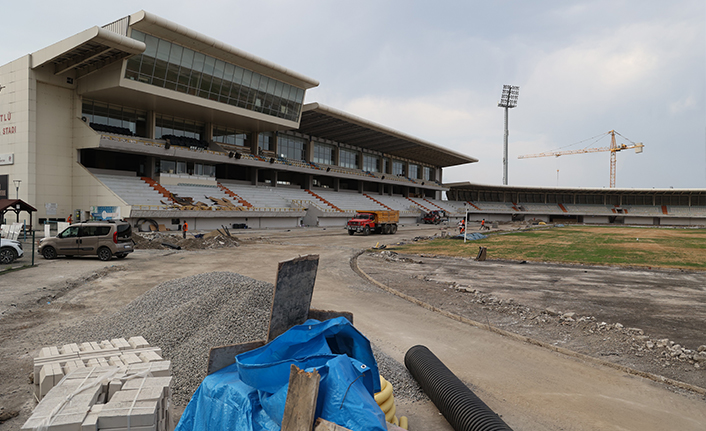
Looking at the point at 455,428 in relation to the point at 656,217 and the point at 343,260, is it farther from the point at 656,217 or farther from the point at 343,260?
the point at 656,217

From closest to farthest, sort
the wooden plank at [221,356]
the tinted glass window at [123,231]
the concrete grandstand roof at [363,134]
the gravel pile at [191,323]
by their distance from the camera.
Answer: the wooden plank at [221,356], the gravel pile at [191,323], the tinted glass window at [123,231], the concrete grandstand roof at [363,134]

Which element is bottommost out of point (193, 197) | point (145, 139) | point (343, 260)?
point (343, 260)

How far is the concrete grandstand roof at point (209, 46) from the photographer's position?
112ft

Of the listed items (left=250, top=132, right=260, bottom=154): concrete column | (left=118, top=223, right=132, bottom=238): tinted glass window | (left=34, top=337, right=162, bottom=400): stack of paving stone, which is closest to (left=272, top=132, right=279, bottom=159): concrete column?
(left=250, top=132, right=260, bottom=154): concrete column

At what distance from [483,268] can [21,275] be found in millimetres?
18268

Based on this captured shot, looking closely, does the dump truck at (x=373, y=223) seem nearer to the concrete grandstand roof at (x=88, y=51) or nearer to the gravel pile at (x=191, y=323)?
the concrete grandstand roof at (x=88, y=51)

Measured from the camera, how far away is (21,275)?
14.1m

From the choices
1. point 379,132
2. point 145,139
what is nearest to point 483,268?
point 145,139

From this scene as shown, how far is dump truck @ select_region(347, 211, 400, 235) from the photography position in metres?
38.4

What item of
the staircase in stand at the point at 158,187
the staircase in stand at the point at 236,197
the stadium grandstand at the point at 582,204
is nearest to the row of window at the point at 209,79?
the staircase in stand at the point at 158,187

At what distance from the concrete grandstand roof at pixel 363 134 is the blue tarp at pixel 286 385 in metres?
51.0

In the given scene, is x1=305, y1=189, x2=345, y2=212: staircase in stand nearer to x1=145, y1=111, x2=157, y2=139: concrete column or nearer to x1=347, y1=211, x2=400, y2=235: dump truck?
x1=347, y1=211, x2=400, y2=235: dump truck

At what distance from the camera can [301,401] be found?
2.89m

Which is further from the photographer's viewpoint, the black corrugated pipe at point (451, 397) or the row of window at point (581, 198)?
the row of window at point (581, 198)
